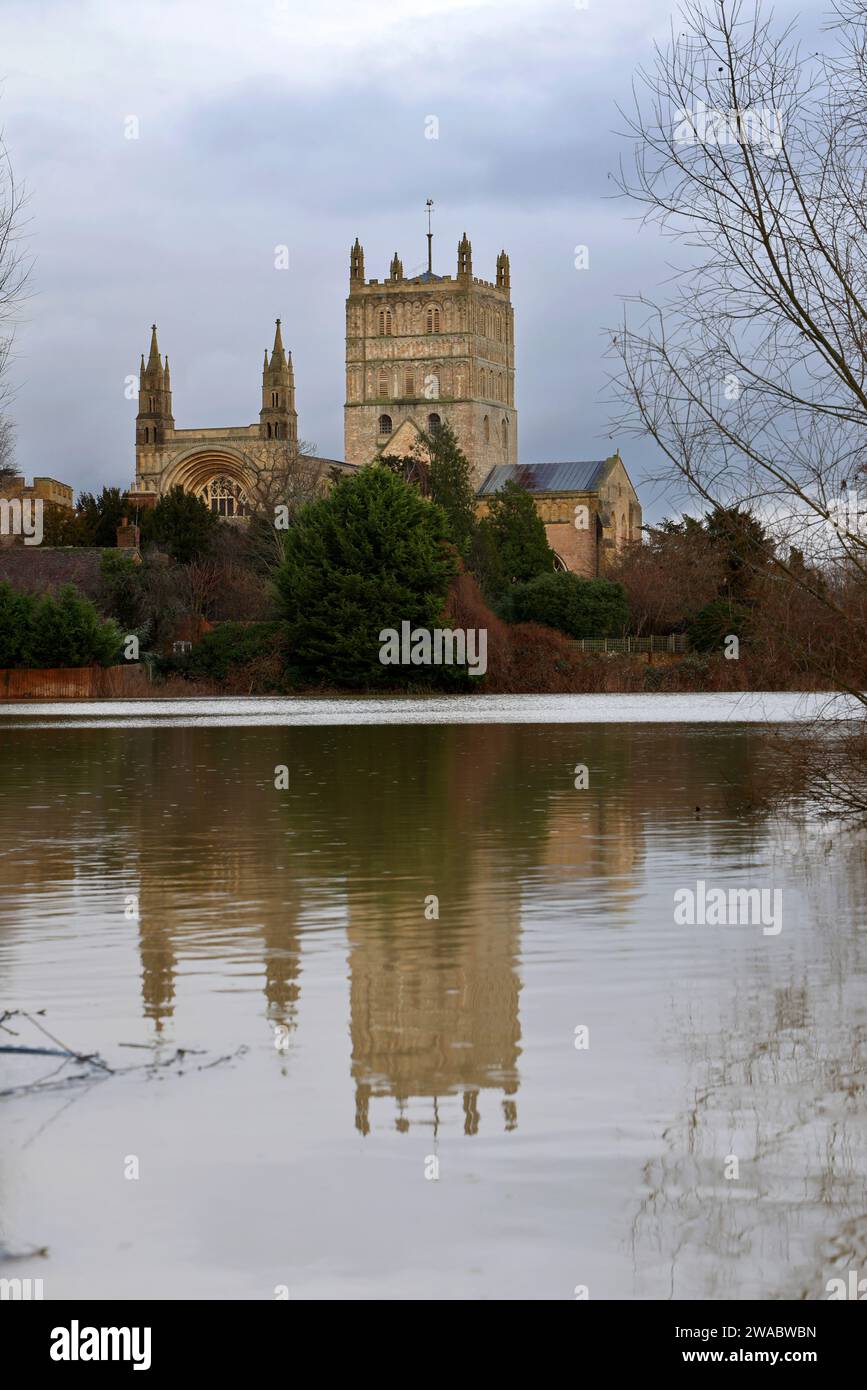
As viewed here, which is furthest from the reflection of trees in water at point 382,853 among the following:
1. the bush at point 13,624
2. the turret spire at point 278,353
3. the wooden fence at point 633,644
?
the turret spire at point 278,353

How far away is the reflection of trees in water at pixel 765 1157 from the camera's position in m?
4.32

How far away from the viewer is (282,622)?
58844 millimetres

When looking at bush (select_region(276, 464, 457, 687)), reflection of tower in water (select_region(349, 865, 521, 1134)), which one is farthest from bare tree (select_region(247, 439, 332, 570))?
reflection of tower in water (select_region(349, 865, 521, 1134))

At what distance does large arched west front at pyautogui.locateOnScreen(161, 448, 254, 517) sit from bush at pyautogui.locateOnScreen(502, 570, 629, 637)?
227 feet

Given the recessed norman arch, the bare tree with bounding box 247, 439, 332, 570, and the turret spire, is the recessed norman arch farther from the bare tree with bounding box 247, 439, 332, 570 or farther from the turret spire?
the bare tree with bounding box 247, 439, 332, 570

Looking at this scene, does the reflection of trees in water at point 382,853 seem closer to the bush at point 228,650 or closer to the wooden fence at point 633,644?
the bush at point 228,650

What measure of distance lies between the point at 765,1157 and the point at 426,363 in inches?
6244

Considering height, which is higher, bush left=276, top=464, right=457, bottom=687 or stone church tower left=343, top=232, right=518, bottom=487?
stone church tower left=343, top=232, right=518, bottom=487

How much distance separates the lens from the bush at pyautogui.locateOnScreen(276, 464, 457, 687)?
56.5 m

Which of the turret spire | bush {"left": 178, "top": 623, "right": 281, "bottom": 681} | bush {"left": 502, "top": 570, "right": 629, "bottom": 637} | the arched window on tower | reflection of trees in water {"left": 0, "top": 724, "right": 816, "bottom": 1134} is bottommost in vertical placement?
reflection of trees in water {"left": 0, "top": 724, "right": 816, "bottom": 1134}

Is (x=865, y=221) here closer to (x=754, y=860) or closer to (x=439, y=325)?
(x=754, y=860)

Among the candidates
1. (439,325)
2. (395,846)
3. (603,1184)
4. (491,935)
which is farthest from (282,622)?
(439,325)

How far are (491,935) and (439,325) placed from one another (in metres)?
156

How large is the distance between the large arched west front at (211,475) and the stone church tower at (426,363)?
17449 mm
